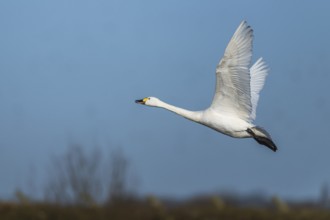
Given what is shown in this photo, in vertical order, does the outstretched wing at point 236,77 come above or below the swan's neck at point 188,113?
above

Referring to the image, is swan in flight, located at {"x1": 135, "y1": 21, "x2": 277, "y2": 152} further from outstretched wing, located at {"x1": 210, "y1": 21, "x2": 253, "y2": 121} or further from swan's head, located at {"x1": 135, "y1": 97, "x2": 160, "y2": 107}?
Answer: swan's head, located at {"x1": 135, "y1": 97, "x2": 160, "y2": 107}

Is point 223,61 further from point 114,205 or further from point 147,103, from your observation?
point 114,205

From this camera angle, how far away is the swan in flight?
2181 cm

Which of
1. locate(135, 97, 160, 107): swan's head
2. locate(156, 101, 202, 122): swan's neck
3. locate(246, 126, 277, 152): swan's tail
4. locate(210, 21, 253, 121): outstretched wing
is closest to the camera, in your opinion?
locate(210, 21, 253, 121): outstretched wing

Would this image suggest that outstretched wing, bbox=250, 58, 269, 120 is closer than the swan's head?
No

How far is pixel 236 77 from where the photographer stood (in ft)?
72.5

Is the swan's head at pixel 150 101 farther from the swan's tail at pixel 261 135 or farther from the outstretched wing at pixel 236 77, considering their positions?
the swan's tail at pixel 261 135

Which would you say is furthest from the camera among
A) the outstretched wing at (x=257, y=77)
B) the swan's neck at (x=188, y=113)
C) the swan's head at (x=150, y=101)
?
the outstretched wing at (x=257, y=77)

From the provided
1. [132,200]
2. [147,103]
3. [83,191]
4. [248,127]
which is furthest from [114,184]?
[248,127]

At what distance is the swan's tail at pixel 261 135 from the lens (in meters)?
22.5

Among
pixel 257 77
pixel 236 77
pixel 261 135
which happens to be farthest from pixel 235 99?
pixel 257 77

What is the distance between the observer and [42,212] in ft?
90.4

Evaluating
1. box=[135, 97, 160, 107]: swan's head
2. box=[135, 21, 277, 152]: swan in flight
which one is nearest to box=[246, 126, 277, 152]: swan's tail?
box=[135, 21, 277, 152]: swan in flight

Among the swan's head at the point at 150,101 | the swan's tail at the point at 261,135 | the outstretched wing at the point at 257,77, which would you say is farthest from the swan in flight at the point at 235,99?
the outstretched wing at the point at 257,77
